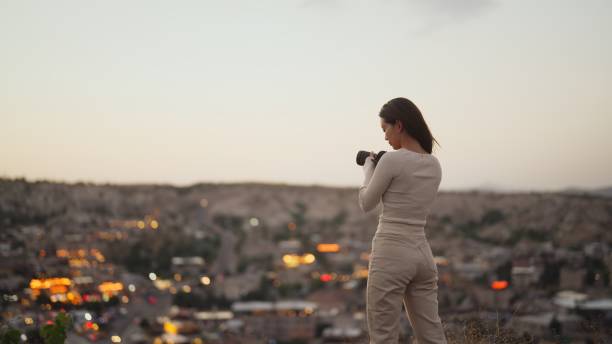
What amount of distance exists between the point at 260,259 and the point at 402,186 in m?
41.3

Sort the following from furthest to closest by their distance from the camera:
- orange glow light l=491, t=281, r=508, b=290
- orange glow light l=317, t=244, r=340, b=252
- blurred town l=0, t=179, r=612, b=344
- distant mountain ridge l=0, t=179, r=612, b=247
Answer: orange glow light l=317, t=244, r=340, b=252
distant mountain ridge l=0, t=179, r=612, b=247
orange glow light l=491, t=281, r=508, b=290
blurred town l=0, t=179, r=612, b=344

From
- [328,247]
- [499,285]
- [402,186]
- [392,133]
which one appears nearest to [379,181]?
[402,186]

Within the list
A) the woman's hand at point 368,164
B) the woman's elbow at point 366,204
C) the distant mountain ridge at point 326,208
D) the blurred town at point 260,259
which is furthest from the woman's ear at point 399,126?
the distant mountain ridge at point 326,208

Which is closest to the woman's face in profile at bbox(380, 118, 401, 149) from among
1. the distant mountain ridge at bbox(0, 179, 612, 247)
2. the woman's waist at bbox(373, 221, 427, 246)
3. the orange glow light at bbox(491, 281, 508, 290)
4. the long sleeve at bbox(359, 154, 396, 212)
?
the long sleeve at bbox(359, 154, 396, 212)

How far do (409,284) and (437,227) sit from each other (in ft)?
148

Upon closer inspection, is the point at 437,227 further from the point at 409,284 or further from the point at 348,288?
the point at 409,284

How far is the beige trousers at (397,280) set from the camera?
1693mm

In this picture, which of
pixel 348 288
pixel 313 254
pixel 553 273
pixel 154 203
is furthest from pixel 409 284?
pixel 154 203

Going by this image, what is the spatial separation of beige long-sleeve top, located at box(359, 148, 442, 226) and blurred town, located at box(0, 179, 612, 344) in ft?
5.64

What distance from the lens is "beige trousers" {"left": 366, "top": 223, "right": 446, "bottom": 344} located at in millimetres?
1693

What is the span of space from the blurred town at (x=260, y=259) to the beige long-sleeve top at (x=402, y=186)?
172 cm

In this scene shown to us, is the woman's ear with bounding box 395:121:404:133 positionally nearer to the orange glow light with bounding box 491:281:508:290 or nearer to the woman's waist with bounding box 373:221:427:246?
the woman's waist with bounding box 373:221:427:246

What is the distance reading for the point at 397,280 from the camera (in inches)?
66.9

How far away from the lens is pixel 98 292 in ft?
83.3
